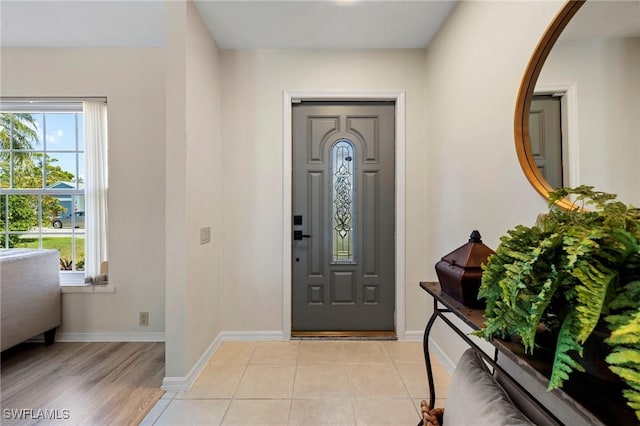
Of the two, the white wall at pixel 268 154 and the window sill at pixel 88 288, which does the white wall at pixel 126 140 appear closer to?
the window sill at pixel 88 288

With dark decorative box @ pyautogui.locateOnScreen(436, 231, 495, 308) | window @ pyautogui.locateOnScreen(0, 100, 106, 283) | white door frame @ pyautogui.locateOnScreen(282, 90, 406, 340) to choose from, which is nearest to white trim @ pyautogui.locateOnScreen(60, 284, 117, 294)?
window @ pyautogui.locateOnScreen(0, 100, 106, 283)

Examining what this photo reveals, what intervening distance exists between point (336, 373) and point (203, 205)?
1.57 meters

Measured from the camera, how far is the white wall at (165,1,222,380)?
1.95 meters

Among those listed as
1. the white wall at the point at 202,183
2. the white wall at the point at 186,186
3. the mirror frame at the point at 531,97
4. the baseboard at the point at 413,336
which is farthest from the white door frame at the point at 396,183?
the mirror frame at the point at 531,97

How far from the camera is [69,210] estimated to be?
2807mm

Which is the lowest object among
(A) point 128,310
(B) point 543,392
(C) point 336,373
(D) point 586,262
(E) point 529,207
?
(C) point 336,373

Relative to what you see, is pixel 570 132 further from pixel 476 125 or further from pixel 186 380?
pixel 186 380

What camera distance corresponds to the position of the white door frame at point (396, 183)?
2.68 metres

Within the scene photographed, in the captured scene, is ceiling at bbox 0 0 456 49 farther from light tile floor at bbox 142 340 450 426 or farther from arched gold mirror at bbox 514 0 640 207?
light tile floor at bbox 142 340 450 426

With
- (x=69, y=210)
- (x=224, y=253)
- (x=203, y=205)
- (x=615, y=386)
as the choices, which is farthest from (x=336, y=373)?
(x=69, y=210)

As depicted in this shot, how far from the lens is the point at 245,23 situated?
7.57 ft

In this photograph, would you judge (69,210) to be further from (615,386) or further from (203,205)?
(615,386)

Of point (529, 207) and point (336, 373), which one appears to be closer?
point (529, 207)

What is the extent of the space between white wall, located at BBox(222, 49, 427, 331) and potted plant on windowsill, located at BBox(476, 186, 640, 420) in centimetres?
195
